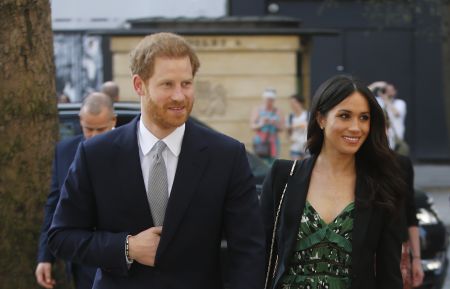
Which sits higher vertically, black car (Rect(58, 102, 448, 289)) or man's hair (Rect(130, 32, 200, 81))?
man's hair (Rect(130, 32, 200, 81))

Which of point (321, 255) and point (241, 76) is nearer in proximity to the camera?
point (321, 255)

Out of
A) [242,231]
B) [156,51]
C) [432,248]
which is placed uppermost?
[156,51]

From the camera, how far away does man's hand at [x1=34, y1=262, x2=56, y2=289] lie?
5.80 m

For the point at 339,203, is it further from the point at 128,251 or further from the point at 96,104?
the point at 96,104

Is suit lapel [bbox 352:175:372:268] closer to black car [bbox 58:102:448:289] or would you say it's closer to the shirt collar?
the shirt collar

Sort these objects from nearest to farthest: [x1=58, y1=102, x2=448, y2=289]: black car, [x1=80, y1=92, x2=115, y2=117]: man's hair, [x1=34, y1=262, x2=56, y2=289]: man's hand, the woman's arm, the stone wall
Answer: [x1=34, y1=262, x2=56, y2=289]: man's hand < [x1=80, y1=92, x2=115, y2=117]: man's hair < the woman's arm < [x1=58, y1=102, x2=448, y2=289]: black car < the stone wall

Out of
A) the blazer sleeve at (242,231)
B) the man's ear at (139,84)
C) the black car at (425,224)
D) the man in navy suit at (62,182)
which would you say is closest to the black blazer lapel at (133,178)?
the man's ear at (139,84)

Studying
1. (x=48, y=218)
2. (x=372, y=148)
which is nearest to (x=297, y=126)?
(x=48, y=218)

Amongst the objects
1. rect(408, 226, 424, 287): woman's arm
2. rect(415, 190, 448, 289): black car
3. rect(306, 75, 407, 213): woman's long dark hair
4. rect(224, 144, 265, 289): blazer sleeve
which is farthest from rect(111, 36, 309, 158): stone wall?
rect(224, 144, 265, 289): blazer sleeve

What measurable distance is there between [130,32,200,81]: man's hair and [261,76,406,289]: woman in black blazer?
107 cm

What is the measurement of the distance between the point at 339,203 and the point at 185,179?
1.06 meters

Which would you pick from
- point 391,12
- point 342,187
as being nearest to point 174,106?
point 342,187

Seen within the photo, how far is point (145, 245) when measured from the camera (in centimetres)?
390

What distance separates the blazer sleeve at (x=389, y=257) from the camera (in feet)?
15.5
